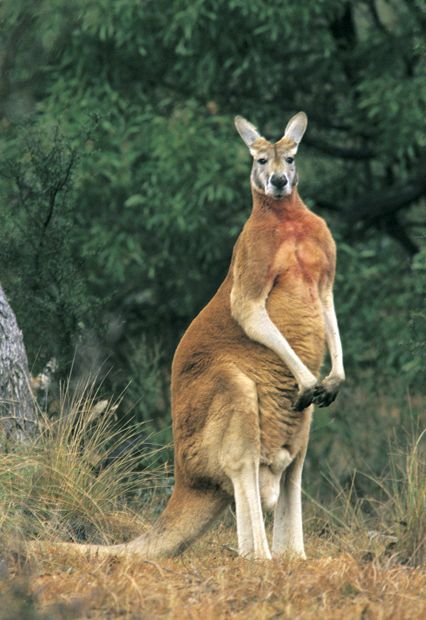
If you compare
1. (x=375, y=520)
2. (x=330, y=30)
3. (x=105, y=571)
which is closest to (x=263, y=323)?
(x=105, y=571)

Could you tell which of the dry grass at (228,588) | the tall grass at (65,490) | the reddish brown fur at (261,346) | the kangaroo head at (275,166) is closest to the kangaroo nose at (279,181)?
the kangaroo head at (275,166)

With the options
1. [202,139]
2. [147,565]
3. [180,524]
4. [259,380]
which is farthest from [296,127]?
[202,139]

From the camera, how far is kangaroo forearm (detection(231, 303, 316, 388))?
606cm

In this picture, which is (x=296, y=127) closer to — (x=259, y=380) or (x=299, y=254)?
(x=299, y=254)

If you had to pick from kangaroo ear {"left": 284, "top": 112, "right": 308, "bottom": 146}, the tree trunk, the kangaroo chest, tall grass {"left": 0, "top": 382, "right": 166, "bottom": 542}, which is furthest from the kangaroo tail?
kangaroo ear {"left": 284, "top": 112, "right": 308, "bottom": 146}

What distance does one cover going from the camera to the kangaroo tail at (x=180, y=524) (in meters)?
6.00

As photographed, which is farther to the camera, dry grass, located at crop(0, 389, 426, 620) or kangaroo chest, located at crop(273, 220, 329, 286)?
kangaroo chest, located at crop(273, 220, 329, 286)

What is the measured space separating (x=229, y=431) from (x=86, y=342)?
3379 millimetres

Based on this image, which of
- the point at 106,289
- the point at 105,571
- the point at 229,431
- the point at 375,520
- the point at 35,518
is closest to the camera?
the point at 105,571

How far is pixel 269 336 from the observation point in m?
6.11

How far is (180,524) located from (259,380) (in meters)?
0.78

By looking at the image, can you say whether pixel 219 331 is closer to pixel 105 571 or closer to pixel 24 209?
pixel 105 571

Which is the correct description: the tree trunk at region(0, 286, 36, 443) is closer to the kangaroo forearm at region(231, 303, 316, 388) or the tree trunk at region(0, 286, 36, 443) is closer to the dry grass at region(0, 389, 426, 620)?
the dry grass at region(0, 389, 426, 620)

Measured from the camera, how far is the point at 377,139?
1251cm
